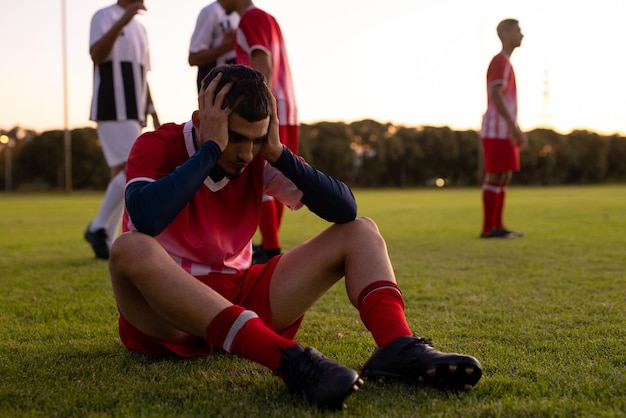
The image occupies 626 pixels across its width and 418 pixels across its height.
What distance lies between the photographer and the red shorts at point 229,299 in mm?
2275

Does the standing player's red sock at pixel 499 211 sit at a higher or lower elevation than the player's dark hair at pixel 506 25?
lower

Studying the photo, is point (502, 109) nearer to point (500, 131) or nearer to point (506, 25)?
point (500, 131)

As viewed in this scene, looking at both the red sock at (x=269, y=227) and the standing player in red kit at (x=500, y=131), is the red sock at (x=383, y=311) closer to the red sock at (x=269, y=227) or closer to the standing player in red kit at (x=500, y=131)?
the red sock at (x=269, y=227)

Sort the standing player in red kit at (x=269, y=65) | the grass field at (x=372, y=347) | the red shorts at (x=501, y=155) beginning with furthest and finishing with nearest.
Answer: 1. the red shorts at (x=501, y=155)
2. the standing player in red kit at (x=269, y=65)
3. the grass field at (x=372, y=347)

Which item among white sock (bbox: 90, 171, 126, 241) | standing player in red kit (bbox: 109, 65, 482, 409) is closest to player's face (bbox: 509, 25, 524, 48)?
white sock (bbox: 90, 171, 126, 241)

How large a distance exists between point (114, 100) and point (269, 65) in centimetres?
145

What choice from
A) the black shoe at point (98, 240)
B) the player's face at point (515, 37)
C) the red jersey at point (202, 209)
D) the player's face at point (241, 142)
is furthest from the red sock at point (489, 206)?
the player's face at point (241, 142)

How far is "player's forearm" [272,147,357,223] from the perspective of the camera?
89.0 inches

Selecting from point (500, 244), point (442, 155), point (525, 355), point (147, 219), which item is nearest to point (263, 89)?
point (147, 219)

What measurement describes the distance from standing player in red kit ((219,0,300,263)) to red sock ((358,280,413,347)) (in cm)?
258

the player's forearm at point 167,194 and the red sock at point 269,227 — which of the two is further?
the red sock at point 269,227

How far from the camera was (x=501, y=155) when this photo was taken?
7578 mm

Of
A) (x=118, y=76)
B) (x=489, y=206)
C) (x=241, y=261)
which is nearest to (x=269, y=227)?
(x=118, y=76)

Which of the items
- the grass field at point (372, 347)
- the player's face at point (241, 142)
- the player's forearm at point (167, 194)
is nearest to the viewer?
the grass field at point (372, 347)
